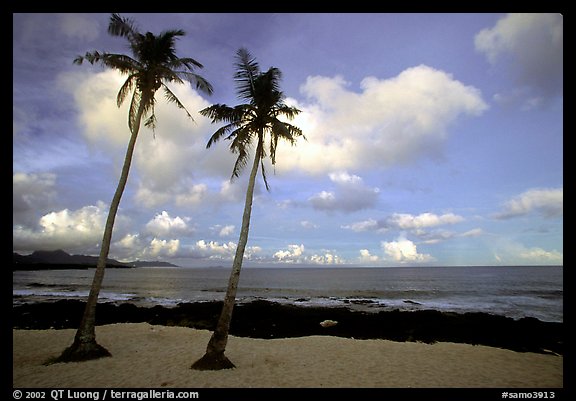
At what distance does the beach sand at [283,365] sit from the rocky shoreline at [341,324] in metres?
3.72

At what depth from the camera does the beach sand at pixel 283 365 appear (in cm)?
982

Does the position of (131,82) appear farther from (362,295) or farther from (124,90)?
(362,295)

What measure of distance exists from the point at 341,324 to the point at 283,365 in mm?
12854

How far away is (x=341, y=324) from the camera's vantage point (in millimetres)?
23438

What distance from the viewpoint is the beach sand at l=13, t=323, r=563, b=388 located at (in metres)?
9.82

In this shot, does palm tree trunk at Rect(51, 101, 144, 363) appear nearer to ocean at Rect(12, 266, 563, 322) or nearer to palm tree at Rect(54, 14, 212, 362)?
palm tree at Rect(54, 14, 212, 362)

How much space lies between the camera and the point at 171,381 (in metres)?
9.66

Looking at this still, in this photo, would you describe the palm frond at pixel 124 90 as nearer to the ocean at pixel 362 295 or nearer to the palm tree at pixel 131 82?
the palm tree at pixel 131 82
